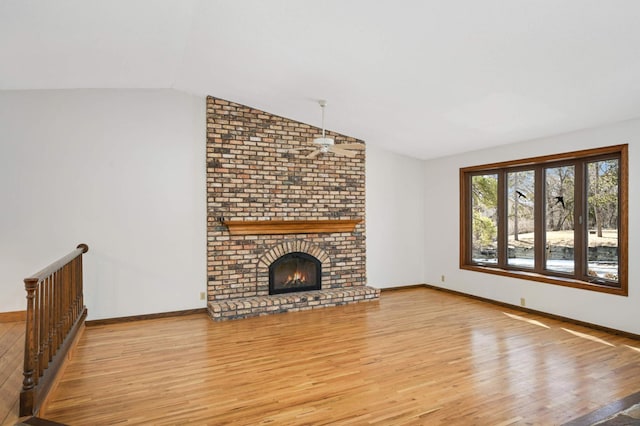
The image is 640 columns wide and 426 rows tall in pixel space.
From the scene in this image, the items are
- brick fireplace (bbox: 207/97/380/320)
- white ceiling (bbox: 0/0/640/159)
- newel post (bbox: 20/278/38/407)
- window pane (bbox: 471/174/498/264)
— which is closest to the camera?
newel post (bbox: 20/278/38/407)

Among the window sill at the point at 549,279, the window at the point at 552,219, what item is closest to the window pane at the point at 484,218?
the window at the point at 552,219

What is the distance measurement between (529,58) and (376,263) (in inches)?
163

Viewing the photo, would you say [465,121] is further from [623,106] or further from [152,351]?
[152,351]

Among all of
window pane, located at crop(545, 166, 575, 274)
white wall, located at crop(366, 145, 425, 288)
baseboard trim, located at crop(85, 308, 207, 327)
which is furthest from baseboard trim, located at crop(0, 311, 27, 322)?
window pane, located at crop(545, 166, 575, 274)

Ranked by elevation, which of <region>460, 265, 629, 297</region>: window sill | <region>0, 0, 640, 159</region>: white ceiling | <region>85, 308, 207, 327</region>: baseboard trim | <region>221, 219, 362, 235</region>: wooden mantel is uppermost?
<region>0, 0, 640, 159</region>: white ceiling

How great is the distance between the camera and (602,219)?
4684mm

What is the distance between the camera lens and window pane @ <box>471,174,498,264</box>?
6.14 metres

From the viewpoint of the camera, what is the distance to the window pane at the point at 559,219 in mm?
5055

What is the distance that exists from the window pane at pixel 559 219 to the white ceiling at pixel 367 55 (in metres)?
0.66

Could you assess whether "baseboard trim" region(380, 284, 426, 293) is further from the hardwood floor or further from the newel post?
the newel post

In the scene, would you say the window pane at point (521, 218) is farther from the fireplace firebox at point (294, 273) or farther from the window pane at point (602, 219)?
the fireplace firebox at point (294, 273)

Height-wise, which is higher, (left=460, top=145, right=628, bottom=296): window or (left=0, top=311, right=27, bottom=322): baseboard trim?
(left=460, top=145, right=628, bottom=296): window

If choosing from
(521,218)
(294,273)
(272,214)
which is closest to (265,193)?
(272,214)

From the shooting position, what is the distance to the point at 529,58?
323 centimetres
